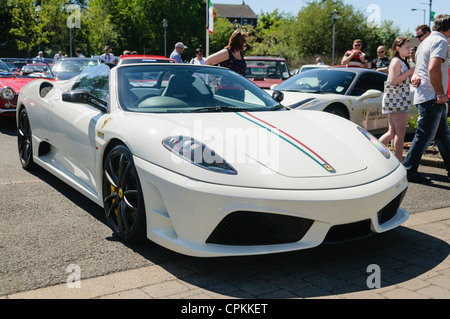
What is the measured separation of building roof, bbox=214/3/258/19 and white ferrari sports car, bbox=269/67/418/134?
370 ft

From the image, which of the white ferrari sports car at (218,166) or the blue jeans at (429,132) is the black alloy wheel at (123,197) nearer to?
the white ferrari sports car at (218,166)

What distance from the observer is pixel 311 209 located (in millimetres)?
2971

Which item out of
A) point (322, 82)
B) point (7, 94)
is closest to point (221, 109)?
point (322, 82)

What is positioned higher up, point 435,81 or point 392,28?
point 392,28

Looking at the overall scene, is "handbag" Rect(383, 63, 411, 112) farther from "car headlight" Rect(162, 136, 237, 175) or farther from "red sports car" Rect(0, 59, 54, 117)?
"red sports car" Rect(0, 59, 54, 117)

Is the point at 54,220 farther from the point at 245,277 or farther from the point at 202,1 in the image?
the point at 202,1

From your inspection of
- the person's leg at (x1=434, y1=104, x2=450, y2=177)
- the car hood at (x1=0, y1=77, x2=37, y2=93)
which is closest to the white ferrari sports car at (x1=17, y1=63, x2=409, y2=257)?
the person's leg at (x1=434, y1=104, x2=450, y2=177)

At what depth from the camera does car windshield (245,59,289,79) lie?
13070 millimetres

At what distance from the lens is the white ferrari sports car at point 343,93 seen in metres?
7.96

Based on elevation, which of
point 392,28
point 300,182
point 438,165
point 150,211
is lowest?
point 438,165

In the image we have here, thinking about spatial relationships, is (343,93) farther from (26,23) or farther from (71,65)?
(26,23)

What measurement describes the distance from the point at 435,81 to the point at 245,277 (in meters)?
3.60
